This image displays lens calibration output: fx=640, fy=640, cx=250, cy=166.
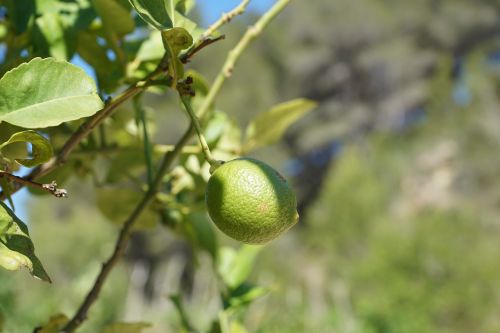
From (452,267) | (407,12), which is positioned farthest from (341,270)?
(407,12)

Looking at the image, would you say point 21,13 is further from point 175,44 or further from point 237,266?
point 237,266

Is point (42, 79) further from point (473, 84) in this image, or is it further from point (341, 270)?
point (473, 84)

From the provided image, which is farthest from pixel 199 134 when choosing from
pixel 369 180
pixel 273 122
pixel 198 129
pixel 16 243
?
pixel 369 180

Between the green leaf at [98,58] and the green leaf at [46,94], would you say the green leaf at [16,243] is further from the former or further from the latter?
the green leaf at [98,58]

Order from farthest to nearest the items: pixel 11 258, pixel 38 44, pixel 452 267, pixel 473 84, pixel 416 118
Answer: pixel 416 118
pixel 473 84
pixel 452 267
pixel 38 44
pixel 11 258

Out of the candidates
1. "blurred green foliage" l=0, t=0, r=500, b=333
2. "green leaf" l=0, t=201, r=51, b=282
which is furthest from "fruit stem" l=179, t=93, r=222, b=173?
"blurred green foliage" l=0, t=0, r=500, b=333

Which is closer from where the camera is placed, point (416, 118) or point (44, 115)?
point (44, 115)

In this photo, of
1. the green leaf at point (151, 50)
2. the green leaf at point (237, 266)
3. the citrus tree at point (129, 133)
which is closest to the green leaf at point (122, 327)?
the citrus tree at point (129, 133)

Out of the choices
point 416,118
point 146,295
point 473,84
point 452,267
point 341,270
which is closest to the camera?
point 452,267
